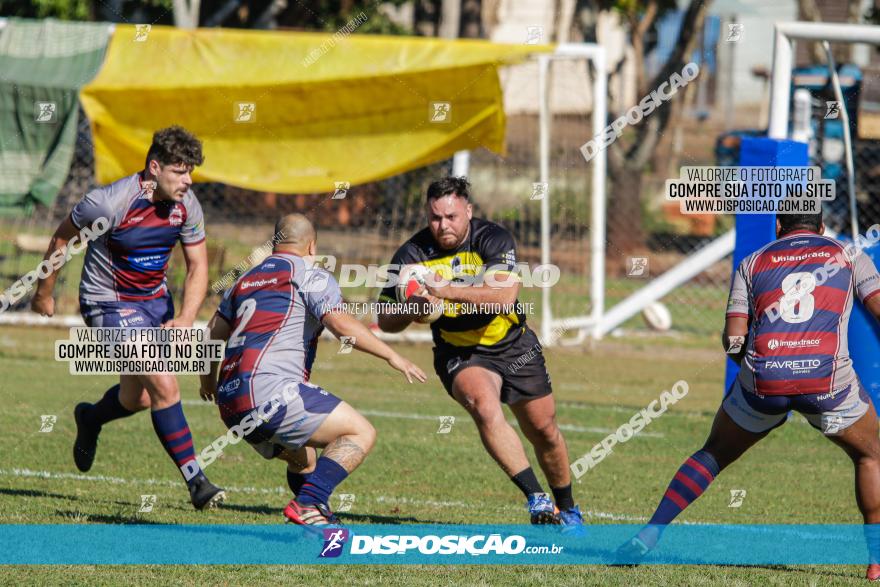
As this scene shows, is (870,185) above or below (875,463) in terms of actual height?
above

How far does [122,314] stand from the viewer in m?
7.62

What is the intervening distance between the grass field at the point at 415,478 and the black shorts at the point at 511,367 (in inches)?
31.6

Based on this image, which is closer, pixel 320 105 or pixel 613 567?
pixel 613 567

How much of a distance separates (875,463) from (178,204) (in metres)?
4.21

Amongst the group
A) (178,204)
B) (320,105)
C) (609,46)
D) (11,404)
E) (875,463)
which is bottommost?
(11,404)

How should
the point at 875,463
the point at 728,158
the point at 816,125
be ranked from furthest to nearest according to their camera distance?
1. the point at 728,158
2. the point at 816,125
3. the point at 875,463

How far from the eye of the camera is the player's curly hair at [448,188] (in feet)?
23.3

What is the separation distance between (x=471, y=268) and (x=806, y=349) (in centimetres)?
201

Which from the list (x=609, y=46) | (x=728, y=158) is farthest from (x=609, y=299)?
(x=609, y=46)

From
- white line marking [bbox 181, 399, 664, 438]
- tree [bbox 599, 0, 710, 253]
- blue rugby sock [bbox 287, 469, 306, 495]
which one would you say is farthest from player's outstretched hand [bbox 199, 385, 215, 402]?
tree [bbox 599, 0, 710, 253]

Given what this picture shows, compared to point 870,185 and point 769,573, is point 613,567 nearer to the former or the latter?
point 769,573

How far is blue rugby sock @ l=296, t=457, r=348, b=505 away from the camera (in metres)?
6.11

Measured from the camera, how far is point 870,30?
11156mm

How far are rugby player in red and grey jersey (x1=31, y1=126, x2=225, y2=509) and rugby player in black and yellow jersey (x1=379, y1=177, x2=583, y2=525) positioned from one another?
4.41ft
